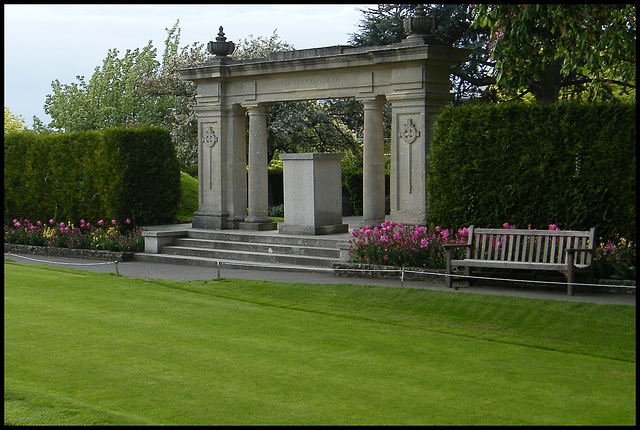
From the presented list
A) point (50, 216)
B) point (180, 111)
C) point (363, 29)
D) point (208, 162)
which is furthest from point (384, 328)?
point (180, 111)

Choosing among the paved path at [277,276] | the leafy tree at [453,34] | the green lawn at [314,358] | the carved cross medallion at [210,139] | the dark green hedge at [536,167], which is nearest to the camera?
the green lawn at [314,358]

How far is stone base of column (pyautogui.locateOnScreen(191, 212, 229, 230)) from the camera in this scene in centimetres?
2138

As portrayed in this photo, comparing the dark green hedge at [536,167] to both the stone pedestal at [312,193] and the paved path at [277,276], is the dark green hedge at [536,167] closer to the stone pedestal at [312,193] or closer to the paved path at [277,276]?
the paved path at [277,276]

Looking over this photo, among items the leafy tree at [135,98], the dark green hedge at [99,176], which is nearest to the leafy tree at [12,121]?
the leafy tree at [135,98]

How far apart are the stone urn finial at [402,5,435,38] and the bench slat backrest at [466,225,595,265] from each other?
5211 mm

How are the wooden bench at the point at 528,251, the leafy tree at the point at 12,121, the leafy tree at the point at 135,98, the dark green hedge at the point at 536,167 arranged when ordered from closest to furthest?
the wooden bench at the point at 528,251 → the dark green hedge at the point at 536,167 → the leafy tree at the point at 135,98 → the leafy tree at the point at 12,121

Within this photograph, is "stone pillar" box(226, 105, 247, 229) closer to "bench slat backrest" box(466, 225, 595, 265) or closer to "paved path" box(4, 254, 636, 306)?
"paved path" box(4, 254, 636, 306)

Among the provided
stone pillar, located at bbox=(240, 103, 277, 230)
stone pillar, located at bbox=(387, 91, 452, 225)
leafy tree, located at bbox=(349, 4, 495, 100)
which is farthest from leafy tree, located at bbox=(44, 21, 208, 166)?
stone pillar, located at bbox=(387, 91, 452, 225)

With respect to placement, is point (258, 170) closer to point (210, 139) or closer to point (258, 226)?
point (258, 226)

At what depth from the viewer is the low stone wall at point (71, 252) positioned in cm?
2002

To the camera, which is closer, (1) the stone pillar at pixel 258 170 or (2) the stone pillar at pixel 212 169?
(1) the stone pillar at pixel 258 170

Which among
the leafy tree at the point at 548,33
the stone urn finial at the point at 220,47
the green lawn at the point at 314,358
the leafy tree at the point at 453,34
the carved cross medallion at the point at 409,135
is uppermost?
the leafy tree at the point at 453,34

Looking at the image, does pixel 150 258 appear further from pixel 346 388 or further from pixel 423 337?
pixel 346 388

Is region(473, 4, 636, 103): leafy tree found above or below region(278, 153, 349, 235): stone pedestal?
above
